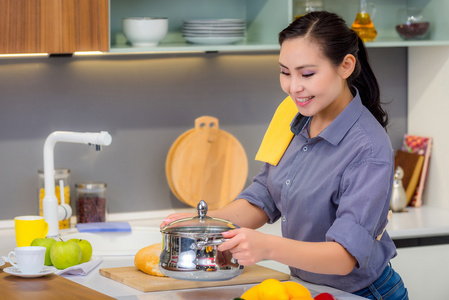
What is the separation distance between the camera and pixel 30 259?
6.12 ft

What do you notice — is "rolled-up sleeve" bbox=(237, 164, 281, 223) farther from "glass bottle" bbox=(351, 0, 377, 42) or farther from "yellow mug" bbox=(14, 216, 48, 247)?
"glass bottle" bbox=(351, 0, 377, 42)

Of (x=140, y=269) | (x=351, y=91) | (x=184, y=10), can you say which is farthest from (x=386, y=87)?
(x=140, y=269)

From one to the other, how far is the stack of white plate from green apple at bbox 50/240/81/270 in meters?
1.06

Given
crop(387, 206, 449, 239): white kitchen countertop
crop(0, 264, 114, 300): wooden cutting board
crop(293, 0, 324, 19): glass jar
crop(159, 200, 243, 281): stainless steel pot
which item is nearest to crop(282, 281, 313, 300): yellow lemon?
crop(159, 200, 243, 281): stainless steel pot

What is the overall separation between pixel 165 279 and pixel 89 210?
105 centimetres

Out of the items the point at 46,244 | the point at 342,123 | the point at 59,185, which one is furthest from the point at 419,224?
the point at 46,244

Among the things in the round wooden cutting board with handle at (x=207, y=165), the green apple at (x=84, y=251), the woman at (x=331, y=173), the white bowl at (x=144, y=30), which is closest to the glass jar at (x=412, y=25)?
the round wooden cutting board with handle at (x=207, y=165)

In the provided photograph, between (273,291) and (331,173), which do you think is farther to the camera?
(331,173)

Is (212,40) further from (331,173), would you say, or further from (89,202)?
(331,173)

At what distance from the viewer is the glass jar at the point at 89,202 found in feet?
9.17

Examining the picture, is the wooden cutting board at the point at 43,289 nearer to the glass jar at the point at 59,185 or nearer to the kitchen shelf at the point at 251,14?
the glass jar at the point at 59,185

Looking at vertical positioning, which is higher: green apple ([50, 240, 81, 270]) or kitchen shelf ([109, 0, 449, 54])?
kitchen shelf ([109, 0, 449, 54])

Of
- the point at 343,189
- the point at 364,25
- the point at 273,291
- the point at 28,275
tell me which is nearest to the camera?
the point at 273,291

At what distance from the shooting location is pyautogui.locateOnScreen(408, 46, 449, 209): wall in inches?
123
